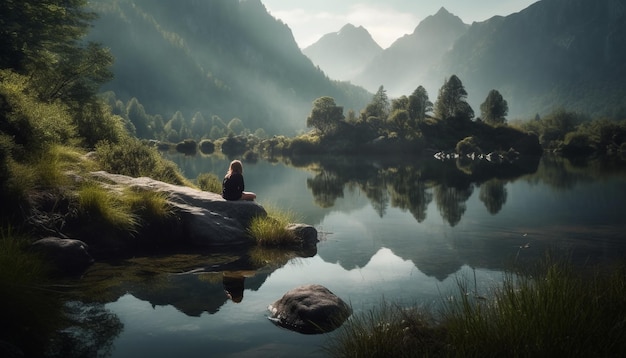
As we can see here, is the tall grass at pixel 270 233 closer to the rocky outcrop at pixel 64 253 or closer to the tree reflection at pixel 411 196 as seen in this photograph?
the rocky outcrop at pixel 64 253

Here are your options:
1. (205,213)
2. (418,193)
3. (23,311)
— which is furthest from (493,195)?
(23,311)

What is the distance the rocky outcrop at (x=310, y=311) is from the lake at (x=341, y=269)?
0.30 meters

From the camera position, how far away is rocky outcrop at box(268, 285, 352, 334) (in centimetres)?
919

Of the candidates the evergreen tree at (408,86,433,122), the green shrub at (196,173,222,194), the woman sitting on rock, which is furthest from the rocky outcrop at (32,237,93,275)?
the evergreen tree at (408,86,433,122)

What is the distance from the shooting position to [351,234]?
20359mm

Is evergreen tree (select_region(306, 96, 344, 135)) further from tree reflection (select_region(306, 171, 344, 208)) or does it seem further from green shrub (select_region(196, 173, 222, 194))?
green shrub (select_region(196, 173, 222, 194))

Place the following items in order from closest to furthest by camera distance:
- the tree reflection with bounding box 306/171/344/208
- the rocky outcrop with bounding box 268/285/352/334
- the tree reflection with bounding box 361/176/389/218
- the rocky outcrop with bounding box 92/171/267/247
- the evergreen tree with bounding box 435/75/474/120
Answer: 1. the rocky outcrop with bounding box 268/285/352/334
2. the rocky outcrop with bounding box 92/171/267/247
3. the tree reflection with bounding box 361/176/389/218
4. the tree reflection with bounding box 306/171/344/208
5. the evergreen tree with bounding box 435/75/474/120

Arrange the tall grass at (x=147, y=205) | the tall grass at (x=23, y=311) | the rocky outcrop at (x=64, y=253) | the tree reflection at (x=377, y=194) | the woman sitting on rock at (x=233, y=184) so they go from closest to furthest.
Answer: the tall grass at (x=23, y=311)
the rocky outcrop at (x=64, y=253)
the tall grass at (x=147, y=205)
the woman sitting on rock at (x=233, y=184)
the tree reflection at (x=377, y=194)

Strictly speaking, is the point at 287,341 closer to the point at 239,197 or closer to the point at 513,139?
the point at 239,197

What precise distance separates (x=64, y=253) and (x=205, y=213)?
18.8 ft

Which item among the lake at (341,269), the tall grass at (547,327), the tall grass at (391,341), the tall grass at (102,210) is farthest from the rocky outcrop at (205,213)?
the tall grass at (547,327)

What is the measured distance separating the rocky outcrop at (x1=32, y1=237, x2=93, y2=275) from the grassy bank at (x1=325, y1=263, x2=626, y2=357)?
28.3ft

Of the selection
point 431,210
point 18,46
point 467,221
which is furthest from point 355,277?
point 18,46

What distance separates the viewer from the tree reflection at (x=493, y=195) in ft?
92.8
